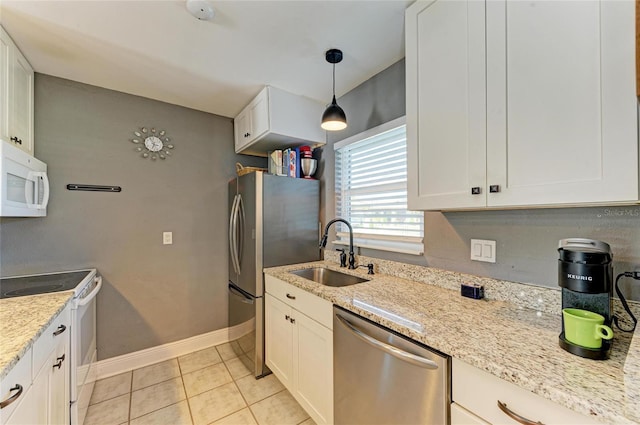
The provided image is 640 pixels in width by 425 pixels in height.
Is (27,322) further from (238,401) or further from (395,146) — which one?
(395,146)

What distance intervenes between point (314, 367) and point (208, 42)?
213cm

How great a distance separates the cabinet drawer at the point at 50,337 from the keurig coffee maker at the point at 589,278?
76.0 inches

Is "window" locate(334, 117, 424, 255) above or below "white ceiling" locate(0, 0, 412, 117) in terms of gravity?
below

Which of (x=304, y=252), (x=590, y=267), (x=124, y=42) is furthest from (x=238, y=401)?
(x=124, y=42)

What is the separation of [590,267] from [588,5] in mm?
846

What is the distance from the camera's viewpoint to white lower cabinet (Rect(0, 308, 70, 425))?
2.87 feet

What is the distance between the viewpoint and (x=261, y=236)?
7.18 ft

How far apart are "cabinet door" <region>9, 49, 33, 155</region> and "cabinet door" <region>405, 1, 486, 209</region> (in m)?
2.43

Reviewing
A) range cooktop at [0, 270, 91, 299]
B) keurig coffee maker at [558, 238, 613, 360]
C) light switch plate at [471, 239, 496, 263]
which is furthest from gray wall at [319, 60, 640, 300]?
range cooktop at [0, 270, 91, 299]

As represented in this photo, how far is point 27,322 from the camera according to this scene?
1.12m

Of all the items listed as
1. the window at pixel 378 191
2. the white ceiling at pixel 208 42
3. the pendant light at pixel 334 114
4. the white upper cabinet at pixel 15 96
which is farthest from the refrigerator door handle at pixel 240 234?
the white upper cabinet at pixel 15 96

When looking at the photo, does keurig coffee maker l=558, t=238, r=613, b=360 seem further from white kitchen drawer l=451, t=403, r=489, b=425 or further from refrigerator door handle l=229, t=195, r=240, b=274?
refrigerator door handle l=229, t=195, r=240, b=274

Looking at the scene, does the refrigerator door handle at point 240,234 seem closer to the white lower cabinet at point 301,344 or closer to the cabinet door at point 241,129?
the white lower cabinet at point 301,344

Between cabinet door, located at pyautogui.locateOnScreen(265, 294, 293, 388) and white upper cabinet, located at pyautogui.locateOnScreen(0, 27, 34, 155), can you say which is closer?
white upper cabinet, located at pyautogui.locateOnScreen(0, 27, 34, 155)
